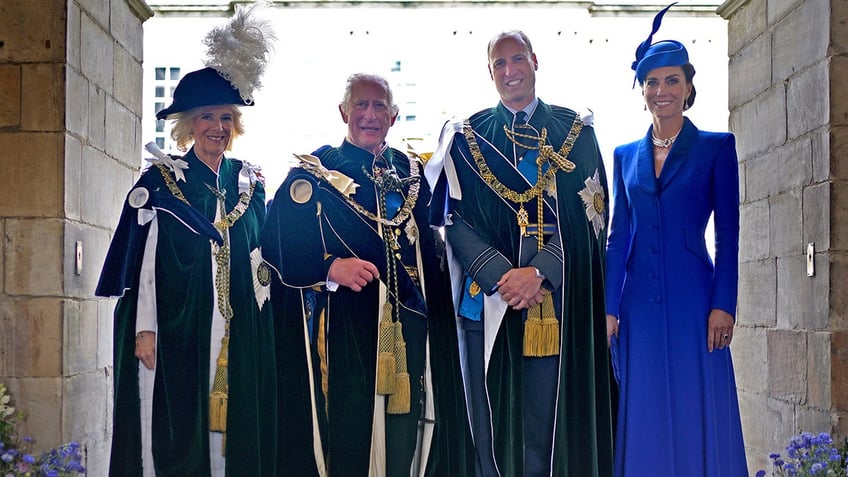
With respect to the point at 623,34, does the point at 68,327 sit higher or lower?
lower

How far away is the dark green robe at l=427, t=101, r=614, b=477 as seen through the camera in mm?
3818

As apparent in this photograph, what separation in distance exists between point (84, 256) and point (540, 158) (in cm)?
191

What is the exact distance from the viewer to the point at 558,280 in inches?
151

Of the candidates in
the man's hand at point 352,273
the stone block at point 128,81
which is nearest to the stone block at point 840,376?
the man's hand at point 352,273

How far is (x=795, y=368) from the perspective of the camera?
13.3ft

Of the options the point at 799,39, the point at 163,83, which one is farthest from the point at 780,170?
the point at 163,83

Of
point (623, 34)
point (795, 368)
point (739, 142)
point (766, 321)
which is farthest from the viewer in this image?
point (623, 34)

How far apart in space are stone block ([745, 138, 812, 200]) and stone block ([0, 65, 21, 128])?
3.14m

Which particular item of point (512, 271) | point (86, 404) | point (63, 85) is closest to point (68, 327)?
point (86, 404)

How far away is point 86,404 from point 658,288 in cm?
237

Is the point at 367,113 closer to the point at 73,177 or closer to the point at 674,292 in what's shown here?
the point at 73,177

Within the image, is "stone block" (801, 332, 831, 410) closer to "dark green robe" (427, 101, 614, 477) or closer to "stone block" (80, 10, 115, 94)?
"dark green robe" (427, 101, 614, 477)

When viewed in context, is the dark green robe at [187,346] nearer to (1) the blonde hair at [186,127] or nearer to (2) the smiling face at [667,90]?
(1) the blonde hair at [186,127]

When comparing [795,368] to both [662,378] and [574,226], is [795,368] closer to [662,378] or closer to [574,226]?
[662,378]
